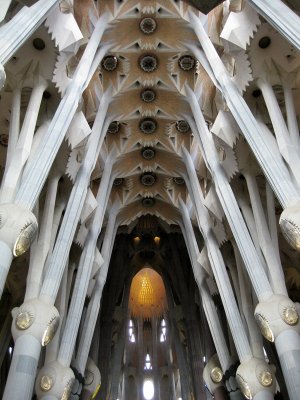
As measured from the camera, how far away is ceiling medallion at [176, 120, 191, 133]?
67.7 feet

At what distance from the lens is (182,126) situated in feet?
68.0

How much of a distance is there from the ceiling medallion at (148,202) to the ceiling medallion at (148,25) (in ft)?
29.7

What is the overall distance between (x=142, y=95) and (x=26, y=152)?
10521mm

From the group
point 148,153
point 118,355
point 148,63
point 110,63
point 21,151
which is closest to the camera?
point 21,151

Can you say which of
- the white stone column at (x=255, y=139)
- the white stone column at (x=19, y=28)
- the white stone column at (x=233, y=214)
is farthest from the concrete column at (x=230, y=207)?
the white stone column at (x=19, y=28)

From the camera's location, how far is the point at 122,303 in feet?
92.5

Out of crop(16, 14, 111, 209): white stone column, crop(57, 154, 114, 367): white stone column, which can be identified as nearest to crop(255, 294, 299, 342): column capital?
crop(57, 154, 114, 367): white stone column

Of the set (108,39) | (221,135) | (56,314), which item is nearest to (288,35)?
(221,135)

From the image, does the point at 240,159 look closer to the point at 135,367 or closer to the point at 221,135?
the point at 221,135

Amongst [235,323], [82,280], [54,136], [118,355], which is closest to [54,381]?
[82,280]

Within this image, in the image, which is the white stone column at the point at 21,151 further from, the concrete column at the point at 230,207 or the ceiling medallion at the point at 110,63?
the ceiling medallion at the point at 110,63

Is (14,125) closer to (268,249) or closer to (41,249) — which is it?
(41,249)

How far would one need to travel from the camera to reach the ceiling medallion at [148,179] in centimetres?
2302

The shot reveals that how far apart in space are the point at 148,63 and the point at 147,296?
20436mm
